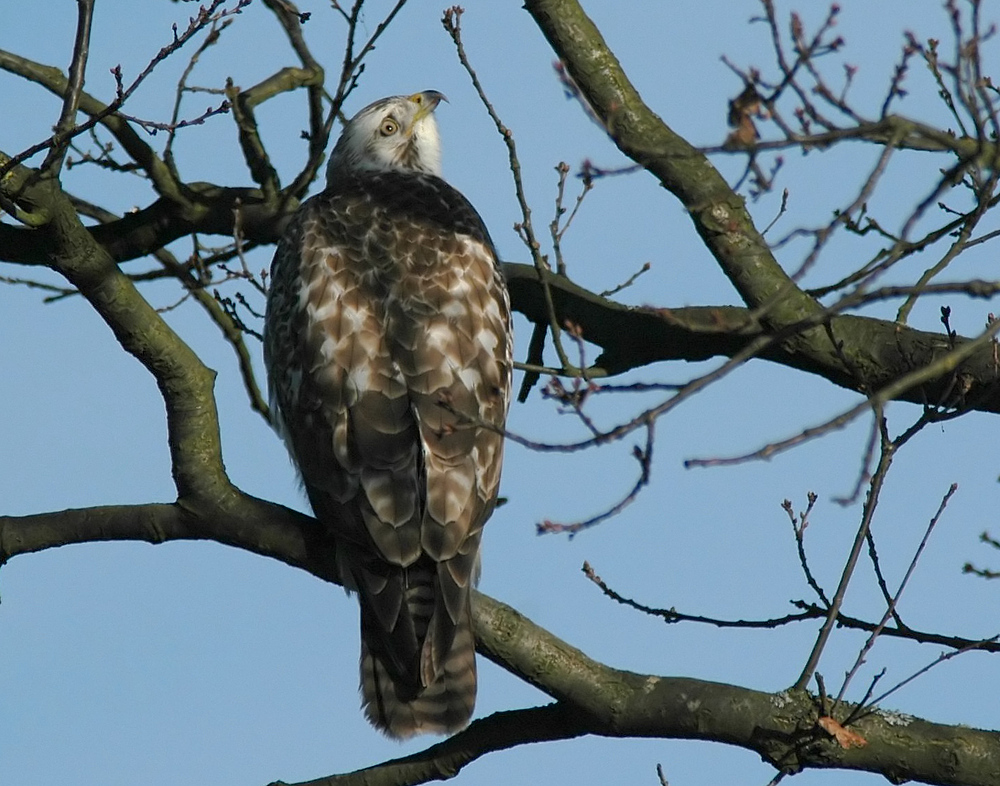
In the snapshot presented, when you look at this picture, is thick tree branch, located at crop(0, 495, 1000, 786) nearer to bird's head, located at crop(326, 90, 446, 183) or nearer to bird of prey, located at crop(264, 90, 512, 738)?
bird of prey, located at crop(264, 90, 512, 738)

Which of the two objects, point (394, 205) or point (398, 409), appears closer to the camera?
point (398, 409)

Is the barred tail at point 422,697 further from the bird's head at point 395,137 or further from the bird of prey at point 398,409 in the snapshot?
the bird's head at point 395,137

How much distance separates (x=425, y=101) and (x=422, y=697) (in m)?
3.52

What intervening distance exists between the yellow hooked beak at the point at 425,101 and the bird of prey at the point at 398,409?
1297 mm

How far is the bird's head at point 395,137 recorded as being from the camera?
712cm

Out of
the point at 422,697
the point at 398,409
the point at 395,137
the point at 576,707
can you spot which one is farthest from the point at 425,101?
the point at 576,707

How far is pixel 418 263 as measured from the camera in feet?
17.9

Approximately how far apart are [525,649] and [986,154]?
2.08 metres

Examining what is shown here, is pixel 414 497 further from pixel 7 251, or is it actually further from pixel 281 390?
pixel 7 251

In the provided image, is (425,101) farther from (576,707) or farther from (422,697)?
(576,707)

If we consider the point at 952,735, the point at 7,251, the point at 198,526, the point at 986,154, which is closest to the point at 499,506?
the point at 198,526

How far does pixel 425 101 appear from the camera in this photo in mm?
7270

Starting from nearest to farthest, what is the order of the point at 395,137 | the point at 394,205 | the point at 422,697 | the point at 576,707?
the point at 576,707 < the point at 422,697 < the point at 394,205 < the point at 395,137

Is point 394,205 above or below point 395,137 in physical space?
below
